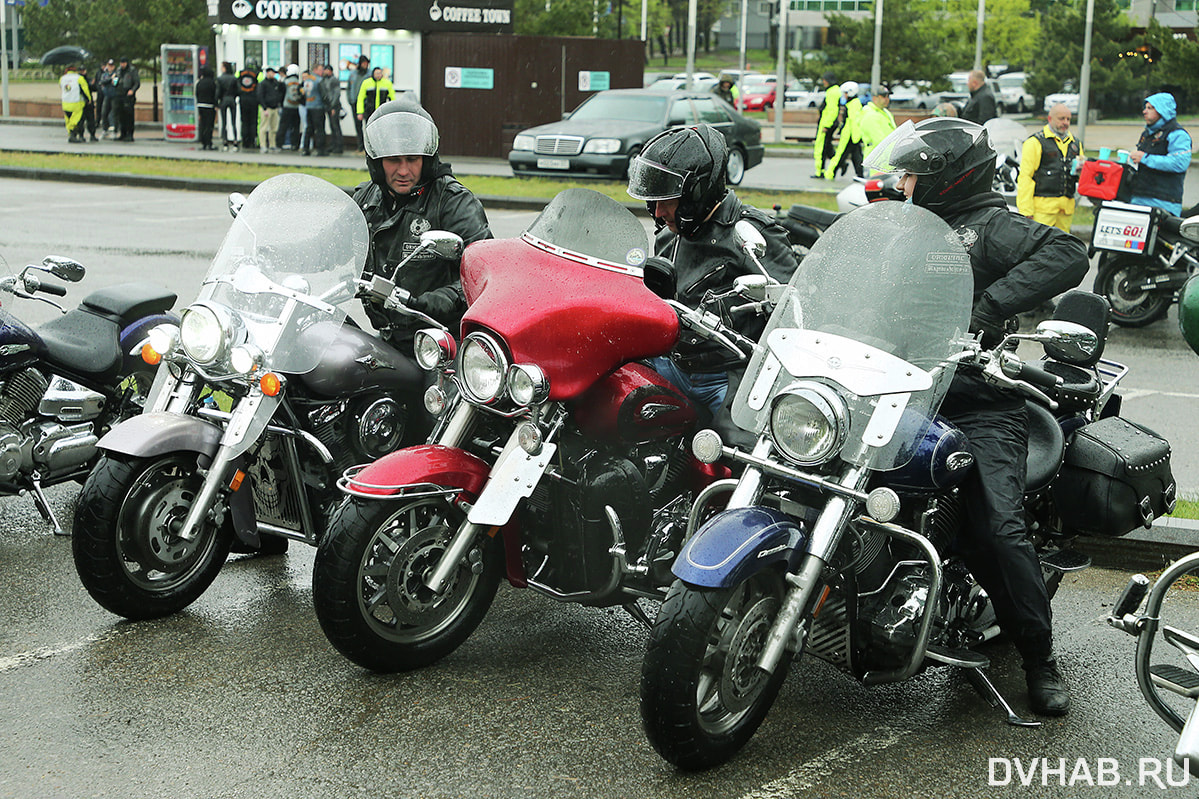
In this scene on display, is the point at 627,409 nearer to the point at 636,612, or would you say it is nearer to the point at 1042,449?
the point at 636,612

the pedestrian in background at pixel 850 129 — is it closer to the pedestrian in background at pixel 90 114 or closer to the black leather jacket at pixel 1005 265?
the black leather jacket at pixel 1005 265

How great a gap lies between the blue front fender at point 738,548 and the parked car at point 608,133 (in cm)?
1619

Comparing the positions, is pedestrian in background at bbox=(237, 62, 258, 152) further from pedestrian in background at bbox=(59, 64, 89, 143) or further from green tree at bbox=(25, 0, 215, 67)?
green tree at bbox=(25, 0, 215, 67)

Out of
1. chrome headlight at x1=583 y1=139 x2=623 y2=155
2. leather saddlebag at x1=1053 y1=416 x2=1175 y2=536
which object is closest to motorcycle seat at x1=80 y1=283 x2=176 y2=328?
leather saddlebag at x1=1053 y1=416 x2=1175 y2=536

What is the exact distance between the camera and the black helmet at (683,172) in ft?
15.5

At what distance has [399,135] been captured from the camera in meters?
5.38

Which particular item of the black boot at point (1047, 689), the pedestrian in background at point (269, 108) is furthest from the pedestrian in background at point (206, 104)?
the black boot at point (1047, 689)

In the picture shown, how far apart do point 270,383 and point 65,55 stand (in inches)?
1567

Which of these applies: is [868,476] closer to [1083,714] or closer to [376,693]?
[1083,714]

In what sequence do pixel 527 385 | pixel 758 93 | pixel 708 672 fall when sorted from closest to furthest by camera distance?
pixel 708 672
pixel 527 385
pixel 758 93

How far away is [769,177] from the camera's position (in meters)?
23.6

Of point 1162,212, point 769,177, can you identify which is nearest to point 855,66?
point 769,177

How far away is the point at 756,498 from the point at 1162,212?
8.43m

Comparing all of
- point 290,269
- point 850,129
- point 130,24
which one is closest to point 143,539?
point 290,269
